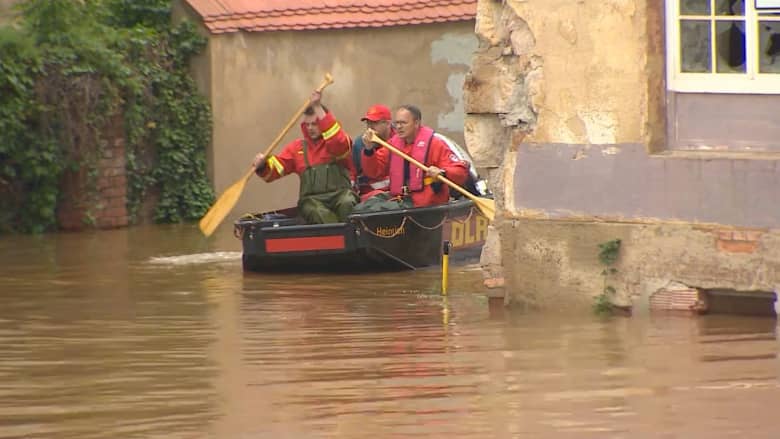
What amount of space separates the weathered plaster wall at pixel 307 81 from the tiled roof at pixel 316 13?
0.50ft

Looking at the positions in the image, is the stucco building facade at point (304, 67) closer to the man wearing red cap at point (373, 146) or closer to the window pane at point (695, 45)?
the man wearing red cap at point (373, 146)

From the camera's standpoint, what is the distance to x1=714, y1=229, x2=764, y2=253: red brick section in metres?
10.9

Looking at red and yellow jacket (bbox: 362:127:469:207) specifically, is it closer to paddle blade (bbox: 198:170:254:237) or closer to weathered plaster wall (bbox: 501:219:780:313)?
paddle blade (bbox: 198:170:254:237)

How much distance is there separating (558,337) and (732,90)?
1.99 meters

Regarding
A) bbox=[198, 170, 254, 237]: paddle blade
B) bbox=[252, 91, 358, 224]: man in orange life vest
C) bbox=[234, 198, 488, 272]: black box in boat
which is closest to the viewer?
bbox=[234, 198, 488, 272]: black box in boat

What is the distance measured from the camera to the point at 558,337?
10.6 metres

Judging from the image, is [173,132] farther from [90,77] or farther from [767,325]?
[767,325]

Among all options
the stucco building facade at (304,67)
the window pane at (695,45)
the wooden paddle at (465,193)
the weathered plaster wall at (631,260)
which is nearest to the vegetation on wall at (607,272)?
the weathered plaster wall at (631,260)

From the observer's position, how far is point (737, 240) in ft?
36.0

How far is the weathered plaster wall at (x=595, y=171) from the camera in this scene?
1104 cm

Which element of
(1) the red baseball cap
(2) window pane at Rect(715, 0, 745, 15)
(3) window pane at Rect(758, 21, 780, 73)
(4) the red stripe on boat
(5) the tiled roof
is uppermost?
(5) the tiled roof

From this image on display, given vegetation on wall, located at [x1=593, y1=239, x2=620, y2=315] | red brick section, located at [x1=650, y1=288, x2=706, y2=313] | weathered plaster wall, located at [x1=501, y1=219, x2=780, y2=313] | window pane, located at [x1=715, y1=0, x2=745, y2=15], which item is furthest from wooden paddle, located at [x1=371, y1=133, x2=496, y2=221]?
window pane, located at [x1=715, y1=0, x2=745, y2=15]

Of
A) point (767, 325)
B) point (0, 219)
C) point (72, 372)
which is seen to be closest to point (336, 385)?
point (72, 372)

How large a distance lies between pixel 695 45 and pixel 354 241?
457 centimetres
